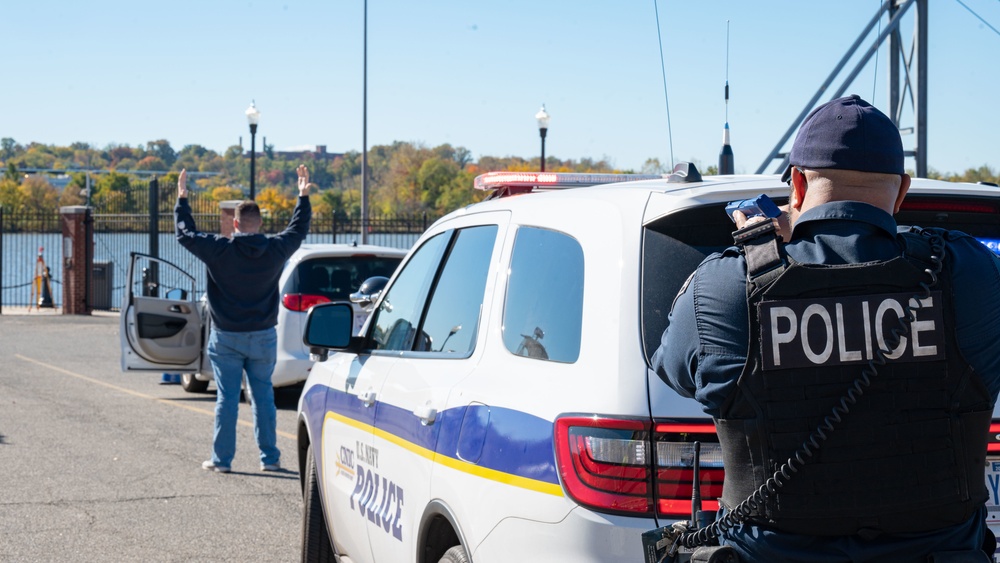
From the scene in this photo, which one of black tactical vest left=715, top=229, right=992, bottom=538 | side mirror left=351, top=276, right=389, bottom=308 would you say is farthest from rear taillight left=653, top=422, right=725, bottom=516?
side mirror left=351, top=276, right=389, bottom=308

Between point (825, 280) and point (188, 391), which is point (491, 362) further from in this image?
point (188, 391)

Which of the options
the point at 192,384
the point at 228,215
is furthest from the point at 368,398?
the point at 228,215

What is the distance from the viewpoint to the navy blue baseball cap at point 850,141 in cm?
232

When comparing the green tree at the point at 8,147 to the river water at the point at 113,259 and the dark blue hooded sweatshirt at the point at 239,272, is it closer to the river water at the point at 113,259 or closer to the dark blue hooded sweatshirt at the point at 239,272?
the river water at the point at 113,259

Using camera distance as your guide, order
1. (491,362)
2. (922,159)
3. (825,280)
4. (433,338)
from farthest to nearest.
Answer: (922,159) < (433,338) < (491,362) < (825,280)

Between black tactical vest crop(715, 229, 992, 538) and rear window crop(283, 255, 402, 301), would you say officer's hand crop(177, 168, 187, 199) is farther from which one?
black tactical vest crop(715, 229, 992, 538)

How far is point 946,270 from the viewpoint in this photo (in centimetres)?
231

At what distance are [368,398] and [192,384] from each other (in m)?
9.53

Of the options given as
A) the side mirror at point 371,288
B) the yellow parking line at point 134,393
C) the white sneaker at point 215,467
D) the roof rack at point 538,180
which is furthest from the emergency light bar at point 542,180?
the yellow parking line at point 134,393

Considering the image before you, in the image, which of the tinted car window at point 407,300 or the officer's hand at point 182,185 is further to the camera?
the officer's hand at point 182,185

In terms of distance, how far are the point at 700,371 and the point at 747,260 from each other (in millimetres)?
247

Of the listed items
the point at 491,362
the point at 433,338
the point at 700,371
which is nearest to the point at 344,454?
the point at 433,338

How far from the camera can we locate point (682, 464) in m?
2.78

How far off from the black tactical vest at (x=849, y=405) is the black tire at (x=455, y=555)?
1.26 metres
